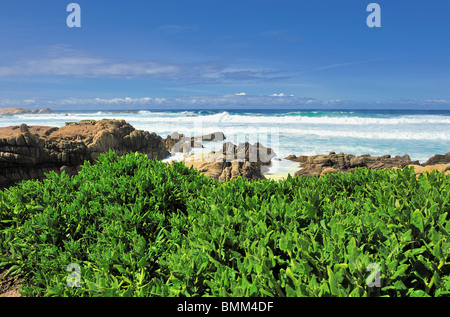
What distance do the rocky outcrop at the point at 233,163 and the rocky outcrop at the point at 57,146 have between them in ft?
12.5

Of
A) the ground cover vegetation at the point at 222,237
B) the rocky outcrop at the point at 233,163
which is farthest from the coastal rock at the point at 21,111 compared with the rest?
the ground cover vegetation at the point at 222,237

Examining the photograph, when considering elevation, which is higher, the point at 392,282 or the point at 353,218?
the point at 353,218

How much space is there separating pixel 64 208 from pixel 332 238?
3184 mm

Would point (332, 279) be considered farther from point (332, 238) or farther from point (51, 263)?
point (51, 263)

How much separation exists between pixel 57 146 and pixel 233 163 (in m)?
8.84

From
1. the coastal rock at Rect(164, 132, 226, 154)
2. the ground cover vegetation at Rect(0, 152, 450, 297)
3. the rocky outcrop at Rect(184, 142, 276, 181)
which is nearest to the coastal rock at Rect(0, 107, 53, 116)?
the coastal rock at Rect(164, 132, 226, 154)

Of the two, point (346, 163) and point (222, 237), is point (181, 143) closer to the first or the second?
point (346, 163)

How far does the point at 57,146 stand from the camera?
48.1 feet

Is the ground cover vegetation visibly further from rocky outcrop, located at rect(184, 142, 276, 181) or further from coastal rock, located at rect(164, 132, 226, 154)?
coastal rock, located at rect(164, 132, 226, 154)

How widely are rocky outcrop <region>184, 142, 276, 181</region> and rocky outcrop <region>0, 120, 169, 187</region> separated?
12.5 ft

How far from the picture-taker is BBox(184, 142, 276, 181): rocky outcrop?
425 inches

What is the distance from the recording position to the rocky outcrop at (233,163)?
35.4ft
